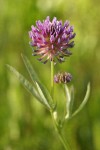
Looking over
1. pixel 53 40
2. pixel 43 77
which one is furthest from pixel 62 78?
pixel 43 77

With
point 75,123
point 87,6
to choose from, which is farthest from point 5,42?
point 75,123

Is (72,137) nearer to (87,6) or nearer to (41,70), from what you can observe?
(41,70)

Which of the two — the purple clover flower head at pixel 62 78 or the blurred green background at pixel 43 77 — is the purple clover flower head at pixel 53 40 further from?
the blurred green background at pixel 43 77

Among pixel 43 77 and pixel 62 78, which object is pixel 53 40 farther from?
pixel 43 77

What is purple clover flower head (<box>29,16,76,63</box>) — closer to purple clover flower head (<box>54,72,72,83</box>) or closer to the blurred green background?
purple clover flower head (<box>54,72,72,83</box>)

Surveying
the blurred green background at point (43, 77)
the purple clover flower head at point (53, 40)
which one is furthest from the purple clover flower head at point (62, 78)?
the blurred green background at point (43, 77)

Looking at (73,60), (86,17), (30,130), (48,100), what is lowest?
(48,100)
